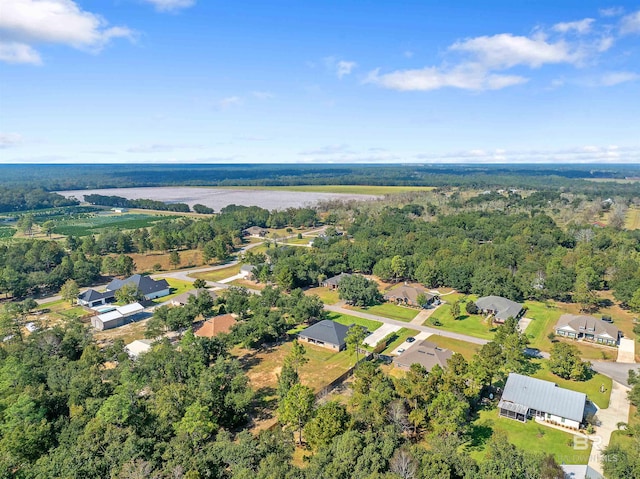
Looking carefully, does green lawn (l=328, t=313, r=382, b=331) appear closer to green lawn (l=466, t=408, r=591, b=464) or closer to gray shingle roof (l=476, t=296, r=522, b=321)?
gray shingle roof (l=476, t=296, r=522, b=321)

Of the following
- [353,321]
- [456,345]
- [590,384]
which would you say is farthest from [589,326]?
[353,321]

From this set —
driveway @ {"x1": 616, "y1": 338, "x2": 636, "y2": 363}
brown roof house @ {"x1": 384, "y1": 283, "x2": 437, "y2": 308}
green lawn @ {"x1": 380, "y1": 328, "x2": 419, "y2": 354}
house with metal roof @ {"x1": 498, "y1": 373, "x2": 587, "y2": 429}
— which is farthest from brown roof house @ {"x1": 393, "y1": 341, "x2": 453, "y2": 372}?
driveway @ {"x1": 616, "y1": 338, "x2": 636, "y2": 363}

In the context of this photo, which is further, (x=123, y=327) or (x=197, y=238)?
(x=197, y=238)

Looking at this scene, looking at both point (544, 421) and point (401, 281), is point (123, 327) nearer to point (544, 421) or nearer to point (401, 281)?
point (401, 281)

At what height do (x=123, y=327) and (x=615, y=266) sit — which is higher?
(x=615, y=266)

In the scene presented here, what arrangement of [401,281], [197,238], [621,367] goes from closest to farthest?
1. [621,367]
2. [401,281]
3. [197,238]

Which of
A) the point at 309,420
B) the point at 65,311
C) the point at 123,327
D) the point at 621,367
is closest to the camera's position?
the point at 309,420

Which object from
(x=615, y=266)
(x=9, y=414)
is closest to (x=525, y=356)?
(x=615, y=266)
